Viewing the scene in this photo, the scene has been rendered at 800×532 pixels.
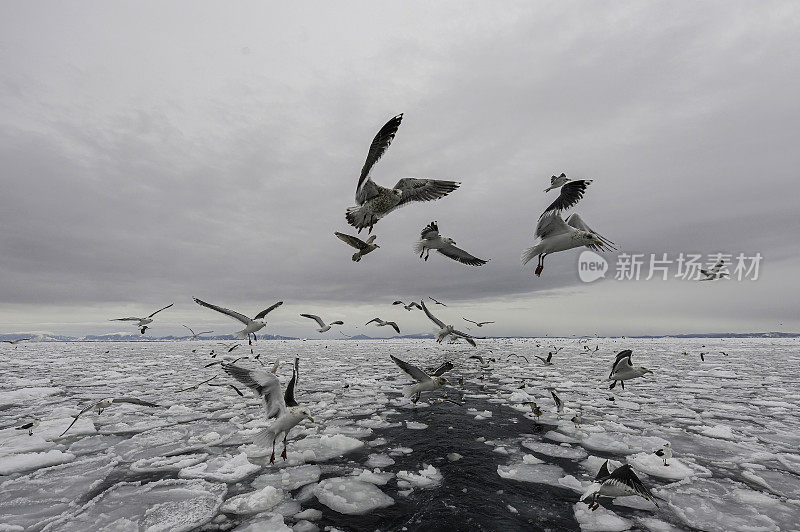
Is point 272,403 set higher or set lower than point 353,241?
lower

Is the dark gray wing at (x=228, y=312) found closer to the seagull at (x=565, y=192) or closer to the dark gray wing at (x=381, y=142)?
the dark gray wing at (x=381, y=142)

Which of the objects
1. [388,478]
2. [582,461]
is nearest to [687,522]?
[582,461]

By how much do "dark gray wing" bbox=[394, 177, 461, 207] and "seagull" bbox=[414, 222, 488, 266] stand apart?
4.91 ft

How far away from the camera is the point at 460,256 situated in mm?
10562

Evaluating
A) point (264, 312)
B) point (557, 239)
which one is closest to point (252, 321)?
point (264, 312)

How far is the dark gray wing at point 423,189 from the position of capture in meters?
7.82

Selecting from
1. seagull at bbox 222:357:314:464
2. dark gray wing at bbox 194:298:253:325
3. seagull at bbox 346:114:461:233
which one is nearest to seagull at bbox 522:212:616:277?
seagull at bbox 346:114:461:233

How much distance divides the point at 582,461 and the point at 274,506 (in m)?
5.59

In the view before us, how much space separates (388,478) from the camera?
6.40m

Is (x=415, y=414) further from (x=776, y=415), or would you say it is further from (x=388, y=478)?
(x=776, y=415)

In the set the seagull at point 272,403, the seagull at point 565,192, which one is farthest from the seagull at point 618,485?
the seagull at point 272,403

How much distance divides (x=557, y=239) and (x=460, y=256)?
344 centimetres

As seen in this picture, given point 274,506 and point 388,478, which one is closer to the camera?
point 274,506

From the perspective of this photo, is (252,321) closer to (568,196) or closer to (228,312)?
(228,312)
